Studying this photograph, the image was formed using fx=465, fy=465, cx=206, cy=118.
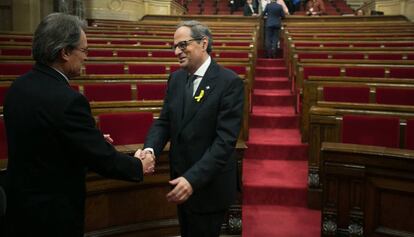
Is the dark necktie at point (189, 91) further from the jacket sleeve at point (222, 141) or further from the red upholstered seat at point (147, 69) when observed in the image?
the red upholstered seat at point (147, 69)

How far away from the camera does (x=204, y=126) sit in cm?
104

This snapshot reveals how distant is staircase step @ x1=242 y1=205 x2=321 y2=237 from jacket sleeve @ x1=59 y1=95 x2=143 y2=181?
0.97m

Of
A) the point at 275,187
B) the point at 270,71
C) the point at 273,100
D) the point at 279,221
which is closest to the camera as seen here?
the point at 279,221

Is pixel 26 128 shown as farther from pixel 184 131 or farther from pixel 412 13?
pixel 412 13

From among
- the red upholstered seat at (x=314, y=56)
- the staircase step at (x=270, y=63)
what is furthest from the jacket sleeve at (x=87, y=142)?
the staircase step at (x=270, y=63)

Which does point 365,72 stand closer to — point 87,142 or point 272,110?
point 272,110

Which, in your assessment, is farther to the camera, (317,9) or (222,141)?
(317,9)

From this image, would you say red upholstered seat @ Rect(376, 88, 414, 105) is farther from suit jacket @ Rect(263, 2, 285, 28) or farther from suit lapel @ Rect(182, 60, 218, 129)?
suit jacket @ Rect(263, 2, 285, 28)

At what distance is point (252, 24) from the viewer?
6.17m

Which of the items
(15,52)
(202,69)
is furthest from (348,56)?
(202,69)

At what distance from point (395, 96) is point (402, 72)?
0.61 m

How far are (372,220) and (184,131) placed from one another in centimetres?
73

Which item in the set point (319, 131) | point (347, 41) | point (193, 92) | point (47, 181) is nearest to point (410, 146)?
point (319, 131)

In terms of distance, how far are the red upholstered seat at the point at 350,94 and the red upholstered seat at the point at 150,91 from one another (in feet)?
2.75
